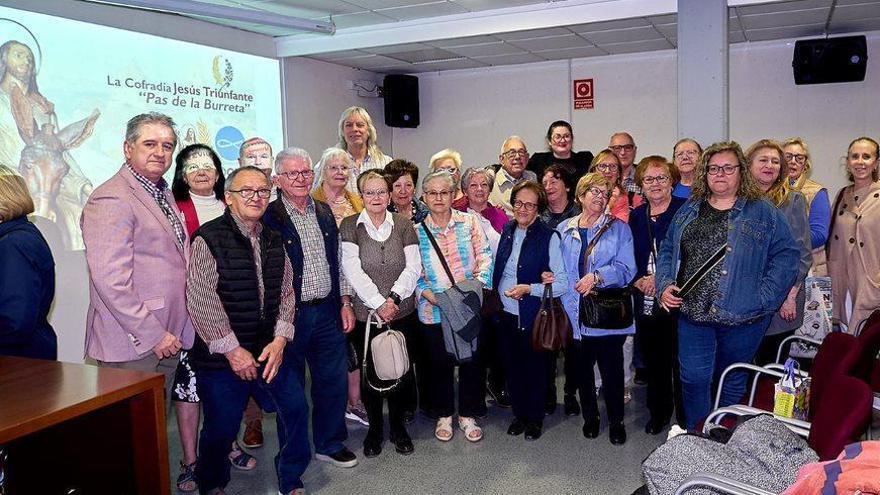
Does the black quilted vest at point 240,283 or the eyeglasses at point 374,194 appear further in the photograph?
the eyeglasses at point 374,194

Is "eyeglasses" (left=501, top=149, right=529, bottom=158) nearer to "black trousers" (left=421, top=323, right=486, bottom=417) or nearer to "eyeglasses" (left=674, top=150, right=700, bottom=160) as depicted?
"eyeglasses" (left=674, top=150, right=700, bottom=160)

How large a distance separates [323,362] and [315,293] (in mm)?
350

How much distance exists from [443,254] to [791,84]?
5527 mm

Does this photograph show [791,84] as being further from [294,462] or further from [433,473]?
[294,462]

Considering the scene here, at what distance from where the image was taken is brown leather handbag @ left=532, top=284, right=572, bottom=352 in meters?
3.46

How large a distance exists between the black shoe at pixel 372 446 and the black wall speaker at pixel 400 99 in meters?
5.66

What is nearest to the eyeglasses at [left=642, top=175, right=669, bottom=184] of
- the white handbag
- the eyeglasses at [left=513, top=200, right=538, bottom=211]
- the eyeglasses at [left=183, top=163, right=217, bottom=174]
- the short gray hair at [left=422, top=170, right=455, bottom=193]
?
the eyeglasses at [left=513, top=200, right=538, bottom=211]

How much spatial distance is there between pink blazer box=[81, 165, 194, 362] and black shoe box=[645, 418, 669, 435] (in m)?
2.53

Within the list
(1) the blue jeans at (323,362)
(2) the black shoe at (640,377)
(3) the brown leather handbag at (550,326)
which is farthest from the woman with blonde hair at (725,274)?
(2) the black shoe at (640,377)

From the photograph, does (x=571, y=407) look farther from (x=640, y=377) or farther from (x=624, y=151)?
(x=624, y=151)

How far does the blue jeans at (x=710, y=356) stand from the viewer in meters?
2.93

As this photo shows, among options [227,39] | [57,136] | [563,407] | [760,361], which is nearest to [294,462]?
[563,407]

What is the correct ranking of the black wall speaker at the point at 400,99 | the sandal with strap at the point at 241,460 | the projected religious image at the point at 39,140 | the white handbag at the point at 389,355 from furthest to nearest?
the black wall speaker at the point at 400,99 → the projected religious image at the point at 39,140 → the sandal with strap at the point at 241,460 → the white handbag at the point at 389,355

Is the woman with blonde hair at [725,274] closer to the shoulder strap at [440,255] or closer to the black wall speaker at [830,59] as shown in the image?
the shoulder strap at [440,255]
